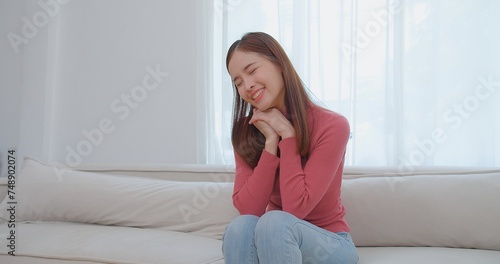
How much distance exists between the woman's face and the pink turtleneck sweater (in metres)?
0.12

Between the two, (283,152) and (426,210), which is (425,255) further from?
(283,152)

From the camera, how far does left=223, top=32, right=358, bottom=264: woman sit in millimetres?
1231

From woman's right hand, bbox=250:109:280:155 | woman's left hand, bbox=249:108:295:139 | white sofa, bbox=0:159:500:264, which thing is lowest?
white sofa, bbox=0:159:500:264

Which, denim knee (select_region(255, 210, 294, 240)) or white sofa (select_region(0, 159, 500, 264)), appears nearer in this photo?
denim knee (select_region(255, 210, 294, 240))

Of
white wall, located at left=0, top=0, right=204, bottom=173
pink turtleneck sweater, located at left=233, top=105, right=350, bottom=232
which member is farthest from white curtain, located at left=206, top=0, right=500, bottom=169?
pink turtleneck sweater, located at left=233, top=105, right=350, bottom=232

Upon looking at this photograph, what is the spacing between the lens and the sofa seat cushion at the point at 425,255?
134 centimetres

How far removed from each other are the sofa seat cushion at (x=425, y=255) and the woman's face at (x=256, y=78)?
523 mm

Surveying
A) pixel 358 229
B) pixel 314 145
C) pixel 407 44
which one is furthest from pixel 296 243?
pixel 407 44

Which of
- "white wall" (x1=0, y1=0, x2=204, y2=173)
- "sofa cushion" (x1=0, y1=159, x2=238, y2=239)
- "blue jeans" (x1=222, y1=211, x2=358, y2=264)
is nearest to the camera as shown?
"blue jeans" (x1=222, y1=211, x2=358, y2=264)

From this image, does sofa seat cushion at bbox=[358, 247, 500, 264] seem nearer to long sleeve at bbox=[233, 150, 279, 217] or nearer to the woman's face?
long sleeve at bbox=[233, 150, 279, 217]

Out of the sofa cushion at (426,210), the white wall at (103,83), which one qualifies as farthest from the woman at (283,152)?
the white wall at (103,83)

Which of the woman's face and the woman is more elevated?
the woman's face

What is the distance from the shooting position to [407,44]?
2.38 metres

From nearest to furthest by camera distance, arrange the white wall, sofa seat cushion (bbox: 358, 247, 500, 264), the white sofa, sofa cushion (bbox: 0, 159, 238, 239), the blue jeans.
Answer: the blue jeans
sofa seat cushion (bbox: 358, 247, 500, 264)
the white sofa
sofa cushion (bbox: 0, 159, 238, 239)
the white wall
